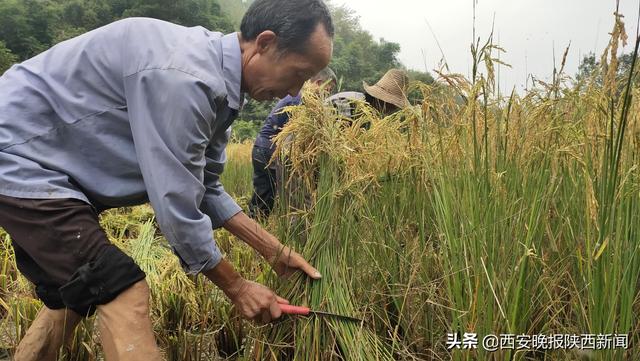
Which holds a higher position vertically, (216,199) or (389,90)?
(389,90)

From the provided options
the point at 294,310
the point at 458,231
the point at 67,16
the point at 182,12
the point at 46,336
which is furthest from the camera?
the point at 182,12

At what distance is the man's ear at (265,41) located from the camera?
1540 millimetres

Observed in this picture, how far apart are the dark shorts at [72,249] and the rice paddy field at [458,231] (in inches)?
24.9

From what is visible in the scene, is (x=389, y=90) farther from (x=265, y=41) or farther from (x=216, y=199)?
(x=265, y=41)

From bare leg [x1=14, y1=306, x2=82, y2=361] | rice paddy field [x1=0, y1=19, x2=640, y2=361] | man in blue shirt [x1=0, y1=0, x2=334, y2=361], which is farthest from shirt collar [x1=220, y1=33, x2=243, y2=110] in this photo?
bare leg [x1=14, y1=306, x2=82, y2=361]

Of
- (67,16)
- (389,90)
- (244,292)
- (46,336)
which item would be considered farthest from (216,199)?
(67,16)

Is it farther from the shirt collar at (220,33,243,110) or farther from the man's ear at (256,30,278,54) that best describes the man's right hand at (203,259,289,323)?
the man's ear at (256,30,278,54)

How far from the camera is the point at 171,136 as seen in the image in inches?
54.7

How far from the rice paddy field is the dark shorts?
0.63m

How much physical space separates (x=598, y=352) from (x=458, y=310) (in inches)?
13.6

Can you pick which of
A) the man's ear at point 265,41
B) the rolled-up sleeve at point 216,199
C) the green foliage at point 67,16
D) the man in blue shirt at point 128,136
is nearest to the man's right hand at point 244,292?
the man in blue shirt at point 128,136

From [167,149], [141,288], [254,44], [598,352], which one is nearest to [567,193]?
[598,352]

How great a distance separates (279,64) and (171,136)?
1.34ft

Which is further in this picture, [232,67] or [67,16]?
[67,16]
